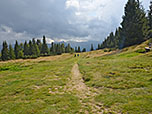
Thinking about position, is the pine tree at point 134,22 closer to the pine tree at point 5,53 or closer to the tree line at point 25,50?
the tree line at point 25,50

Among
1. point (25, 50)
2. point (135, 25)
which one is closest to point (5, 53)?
point (25, 50)

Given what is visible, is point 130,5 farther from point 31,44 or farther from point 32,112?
point 31,44

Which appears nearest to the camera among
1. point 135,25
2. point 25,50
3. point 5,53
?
point 135,25

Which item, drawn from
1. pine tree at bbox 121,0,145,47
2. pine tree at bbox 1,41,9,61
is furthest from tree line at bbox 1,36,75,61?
pine tree at bbox 121,0,145,47

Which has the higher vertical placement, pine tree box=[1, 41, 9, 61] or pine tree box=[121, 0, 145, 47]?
pine tree box=[121, 0, 145, 47]

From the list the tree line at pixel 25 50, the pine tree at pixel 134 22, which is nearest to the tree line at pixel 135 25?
the pine tree at pixel 134 22

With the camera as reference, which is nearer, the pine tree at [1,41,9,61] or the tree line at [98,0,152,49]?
the tree line at [98,0,152,49]

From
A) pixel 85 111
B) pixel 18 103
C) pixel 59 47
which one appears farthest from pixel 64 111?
pixel 59 47

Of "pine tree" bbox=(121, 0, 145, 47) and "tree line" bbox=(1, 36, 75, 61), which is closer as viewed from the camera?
"pine tree" bbox=(121, 0, 145, 47)

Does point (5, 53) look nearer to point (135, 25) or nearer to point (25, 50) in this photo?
point (25, 50)

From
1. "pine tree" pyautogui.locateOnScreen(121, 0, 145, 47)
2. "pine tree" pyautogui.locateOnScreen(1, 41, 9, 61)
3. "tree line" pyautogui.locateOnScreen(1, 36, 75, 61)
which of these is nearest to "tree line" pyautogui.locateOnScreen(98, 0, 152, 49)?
"pine tree" pyautogui.locateOnScreen(121, 0, 145, 47)

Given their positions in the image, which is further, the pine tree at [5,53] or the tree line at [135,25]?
the pine tree at [5,53]

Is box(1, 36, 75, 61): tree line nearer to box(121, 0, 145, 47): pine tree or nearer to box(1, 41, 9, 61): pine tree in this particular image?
box(1, 41, 9, 61): pine tree

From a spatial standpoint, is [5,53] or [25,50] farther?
[25,50]
